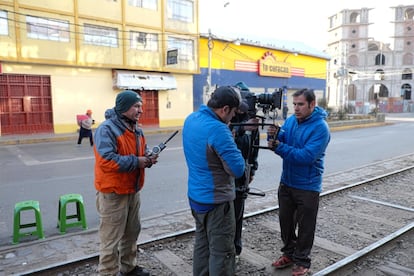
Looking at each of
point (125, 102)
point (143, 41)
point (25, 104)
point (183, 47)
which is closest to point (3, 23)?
point (25, 104)

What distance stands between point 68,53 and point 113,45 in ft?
9.00

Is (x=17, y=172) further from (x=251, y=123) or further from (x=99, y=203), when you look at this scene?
(x=251, y=123)

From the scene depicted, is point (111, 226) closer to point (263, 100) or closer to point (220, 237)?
point (220, 237)

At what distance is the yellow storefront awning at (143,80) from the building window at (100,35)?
1.72 meters

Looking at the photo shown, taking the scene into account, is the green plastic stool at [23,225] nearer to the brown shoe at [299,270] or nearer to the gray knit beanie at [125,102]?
the gray knit beanie at [125,102]

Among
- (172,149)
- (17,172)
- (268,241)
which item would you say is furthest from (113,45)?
(268,241)

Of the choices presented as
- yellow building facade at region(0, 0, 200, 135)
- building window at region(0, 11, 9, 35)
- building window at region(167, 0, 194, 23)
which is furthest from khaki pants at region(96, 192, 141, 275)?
building window at region(167, 0, 194, 23)

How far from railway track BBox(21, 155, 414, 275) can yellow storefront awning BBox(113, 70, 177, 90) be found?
51.5 ft

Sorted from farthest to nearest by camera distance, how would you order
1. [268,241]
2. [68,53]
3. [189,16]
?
[189,16] < [68,53] < [268,241]

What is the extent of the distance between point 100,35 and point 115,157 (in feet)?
61.8

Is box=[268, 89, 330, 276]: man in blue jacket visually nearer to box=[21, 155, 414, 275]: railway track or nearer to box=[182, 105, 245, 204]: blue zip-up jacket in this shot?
box=[21, 155, 414, 275]: railway track

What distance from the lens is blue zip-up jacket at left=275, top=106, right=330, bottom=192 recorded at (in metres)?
3.31

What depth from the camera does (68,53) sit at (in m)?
19.0

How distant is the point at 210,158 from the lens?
268 cm
